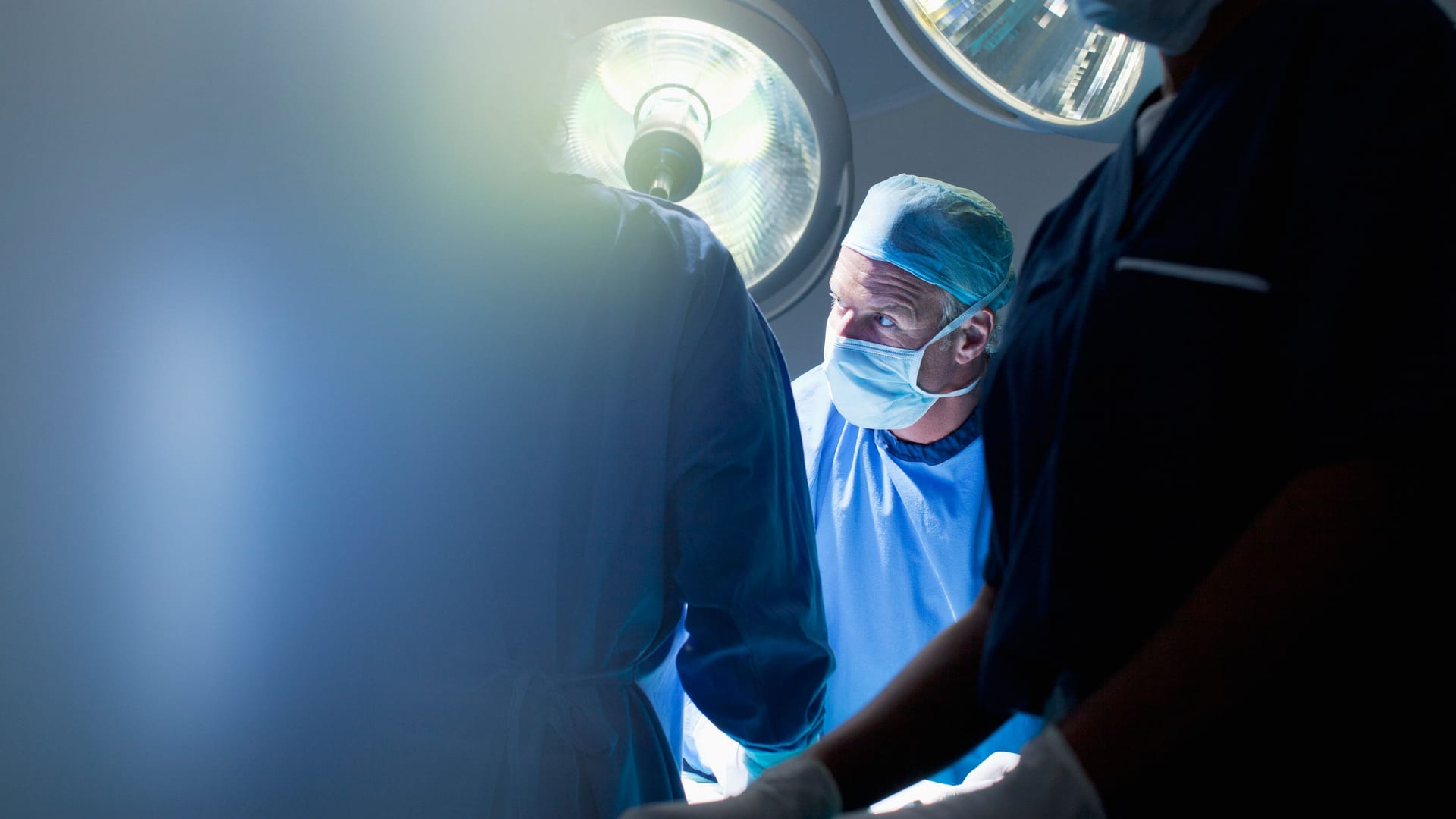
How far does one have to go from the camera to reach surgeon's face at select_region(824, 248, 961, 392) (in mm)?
1896

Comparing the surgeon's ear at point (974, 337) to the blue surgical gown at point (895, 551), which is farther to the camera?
the surgeon's ear at point (974, 337)

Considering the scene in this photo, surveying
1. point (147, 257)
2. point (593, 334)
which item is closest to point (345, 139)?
point (147, 257)

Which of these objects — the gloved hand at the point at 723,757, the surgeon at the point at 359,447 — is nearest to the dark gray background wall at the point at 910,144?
the gloved hand at the point at 723,757

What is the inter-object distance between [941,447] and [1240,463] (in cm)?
129

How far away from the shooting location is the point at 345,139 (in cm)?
103

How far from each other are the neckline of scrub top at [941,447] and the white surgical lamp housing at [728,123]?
2.18ft

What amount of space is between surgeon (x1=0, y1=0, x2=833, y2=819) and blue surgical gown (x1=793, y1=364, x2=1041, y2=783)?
702 millimetres

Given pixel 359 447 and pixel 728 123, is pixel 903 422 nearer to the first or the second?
pixel 728 123

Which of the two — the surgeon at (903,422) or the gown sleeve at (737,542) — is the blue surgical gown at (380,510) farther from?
the surgeon at (903,422)

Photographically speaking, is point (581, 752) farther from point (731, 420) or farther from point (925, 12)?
point (925, 12)

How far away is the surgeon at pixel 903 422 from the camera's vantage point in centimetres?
173

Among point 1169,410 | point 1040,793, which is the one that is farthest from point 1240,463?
point 1040,793

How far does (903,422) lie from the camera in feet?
6.14

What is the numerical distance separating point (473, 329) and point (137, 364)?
340mm
